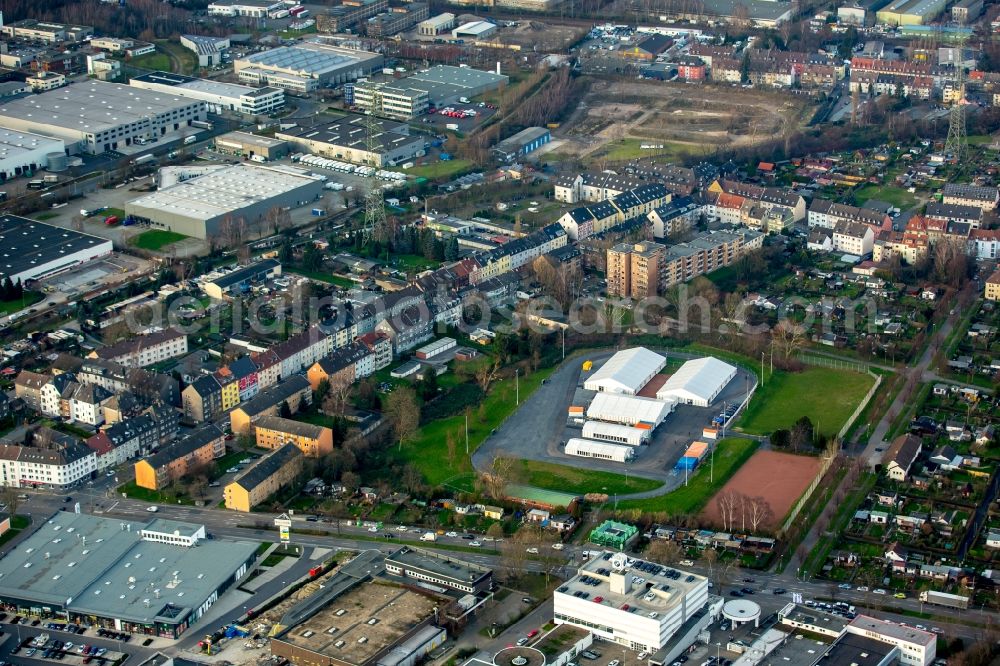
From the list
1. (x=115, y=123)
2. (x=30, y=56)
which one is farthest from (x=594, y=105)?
(x=30, y=56)

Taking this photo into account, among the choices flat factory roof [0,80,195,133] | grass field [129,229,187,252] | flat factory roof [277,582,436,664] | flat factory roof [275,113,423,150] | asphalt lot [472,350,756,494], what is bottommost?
asphalt lot [472,350,756,494]

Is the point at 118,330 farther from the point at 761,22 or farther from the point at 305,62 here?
the point at 761,22

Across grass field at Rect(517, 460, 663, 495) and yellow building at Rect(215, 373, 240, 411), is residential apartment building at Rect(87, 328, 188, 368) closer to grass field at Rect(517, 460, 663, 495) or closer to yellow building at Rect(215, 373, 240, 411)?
yellow building at Rect(215, 373, 240, 411)

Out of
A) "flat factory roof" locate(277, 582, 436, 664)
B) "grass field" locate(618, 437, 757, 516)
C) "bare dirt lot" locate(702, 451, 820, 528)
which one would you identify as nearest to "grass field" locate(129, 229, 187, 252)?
"grass field" locate(618, 437, 757, 516)

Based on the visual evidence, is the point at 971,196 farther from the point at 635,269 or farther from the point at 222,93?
the point at 222,93

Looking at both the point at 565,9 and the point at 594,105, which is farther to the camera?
the point at 565,9

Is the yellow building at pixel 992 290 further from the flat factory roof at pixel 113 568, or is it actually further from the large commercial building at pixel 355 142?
the flat factory roof at pixel 113 568

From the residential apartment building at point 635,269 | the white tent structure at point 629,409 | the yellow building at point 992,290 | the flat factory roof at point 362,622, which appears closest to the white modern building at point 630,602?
the flat factory roof at point 362,622

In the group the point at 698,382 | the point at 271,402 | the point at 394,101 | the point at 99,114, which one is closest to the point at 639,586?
the point at 698,382
